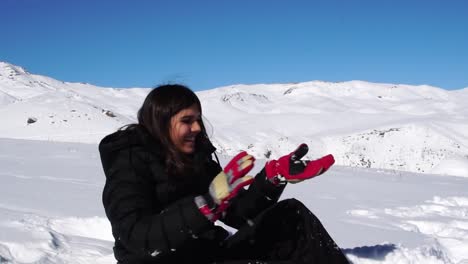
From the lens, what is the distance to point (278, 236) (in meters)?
2.57

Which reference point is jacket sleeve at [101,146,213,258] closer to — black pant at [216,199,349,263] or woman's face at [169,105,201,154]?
woman's face at [169,105,201,154]

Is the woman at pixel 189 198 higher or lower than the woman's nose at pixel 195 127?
lower

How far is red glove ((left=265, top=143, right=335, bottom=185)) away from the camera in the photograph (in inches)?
87.8

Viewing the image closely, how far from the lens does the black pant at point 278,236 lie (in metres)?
2.43

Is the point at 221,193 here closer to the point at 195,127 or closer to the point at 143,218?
the point at 143,218

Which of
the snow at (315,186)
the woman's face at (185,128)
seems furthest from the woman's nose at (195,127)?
the snow at (315,186)

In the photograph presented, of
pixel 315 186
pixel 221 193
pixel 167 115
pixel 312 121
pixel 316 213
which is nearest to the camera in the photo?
pixel 221 193

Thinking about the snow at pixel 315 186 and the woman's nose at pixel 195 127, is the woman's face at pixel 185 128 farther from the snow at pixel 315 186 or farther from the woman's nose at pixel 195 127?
the snow at pixel 315 186

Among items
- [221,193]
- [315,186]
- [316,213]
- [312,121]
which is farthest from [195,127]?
[312,121]

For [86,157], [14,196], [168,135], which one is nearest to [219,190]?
[168,135]

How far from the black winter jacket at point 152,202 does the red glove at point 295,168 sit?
109 millimetres

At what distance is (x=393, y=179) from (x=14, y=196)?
6902 mm

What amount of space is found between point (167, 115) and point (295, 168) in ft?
2.27

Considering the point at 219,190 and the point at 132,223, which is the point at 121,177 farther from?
the point at 219,190
